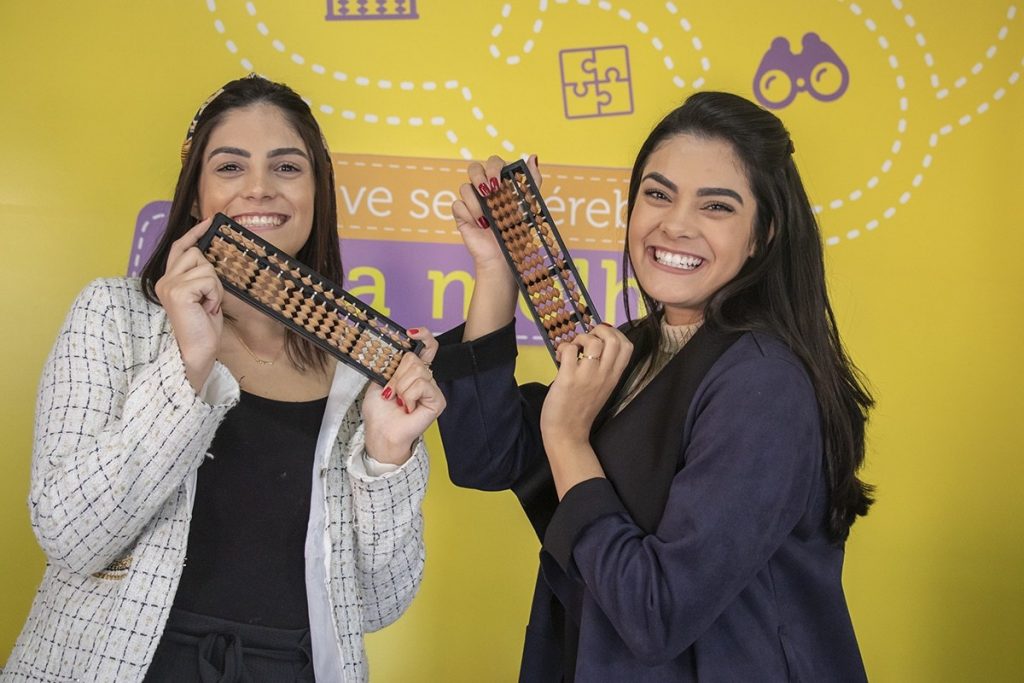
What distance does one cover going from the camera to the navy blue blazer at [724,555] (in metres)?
1.71

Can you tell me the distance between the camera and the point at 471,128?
3389 millimetres

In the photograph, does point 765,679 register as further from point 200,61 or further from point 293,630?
point 200,61

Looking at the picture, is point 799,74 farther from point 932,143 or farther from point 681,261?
point 681,261

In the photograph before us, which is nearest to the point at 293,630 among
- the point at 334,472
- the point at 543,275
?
the point at 334,472

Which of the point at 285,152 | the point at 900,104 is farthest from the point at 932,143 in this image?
the point at 285,152

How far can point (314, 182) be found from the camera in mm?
2330

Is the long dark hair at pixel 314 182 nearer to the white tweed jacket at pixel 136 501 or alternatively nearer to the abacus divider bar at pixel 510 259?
the white tweed jacket at pixel 136 501

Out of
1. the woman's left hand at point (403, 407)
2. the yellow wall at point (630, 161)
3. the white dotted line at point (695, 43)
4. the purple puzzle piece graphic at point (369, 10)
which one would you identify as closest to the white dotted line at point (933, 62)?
the yellow wall at point (630, 161)

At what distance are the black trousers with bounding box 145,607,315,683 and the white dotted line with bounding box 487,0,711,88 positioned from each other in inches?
80.1

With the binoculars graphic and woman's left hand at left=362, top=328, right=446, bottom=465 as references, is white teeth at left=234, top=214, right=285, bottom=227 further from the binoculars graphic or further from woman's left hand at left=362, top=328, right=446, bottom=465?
the binoculars graphic

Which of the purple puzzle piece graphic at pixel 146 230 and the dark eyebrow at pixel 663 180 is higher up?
the dark eyebrow at pixel 663 180

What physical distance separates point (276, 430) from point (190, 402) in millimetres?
328

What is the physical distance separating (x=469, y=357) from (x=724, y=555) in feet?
2.32

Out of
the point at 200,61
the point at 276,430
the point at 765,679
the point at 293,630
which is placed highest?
the point at 200,61
